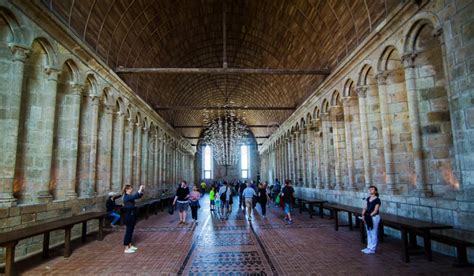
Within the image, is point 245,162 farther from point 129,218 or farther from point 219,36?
point 129,218

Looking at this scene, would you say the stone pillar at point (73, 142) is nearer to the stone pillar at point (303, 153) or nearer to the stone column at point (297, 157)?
the stone pillar at point (303, 153)

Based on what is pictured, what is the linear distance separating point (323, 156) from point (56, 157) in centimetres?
1210

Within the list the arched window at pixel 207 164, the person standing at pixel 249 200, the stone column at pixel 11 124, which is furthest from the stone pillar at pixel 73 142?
the arched window at pixel 207 164

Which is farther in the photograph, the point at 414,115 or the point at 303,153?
A: the point at 303,153

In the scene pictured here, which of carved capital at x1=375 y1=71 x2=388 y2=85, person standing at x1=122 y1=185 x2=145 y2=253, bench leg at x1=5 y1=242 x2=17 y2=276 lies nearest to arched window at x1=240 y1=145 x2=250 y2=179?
carved capital at x1=375 y1=71 x2=388 y2=85

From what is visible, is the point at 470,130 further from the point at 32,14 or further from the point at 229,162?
the point at 229,162

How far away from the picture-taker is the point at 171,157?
26.7 meters

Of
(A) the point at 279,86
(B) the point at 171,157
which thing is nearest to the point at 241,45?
(A) the point at 279,86

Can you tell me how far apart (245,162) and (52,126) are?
37.0m

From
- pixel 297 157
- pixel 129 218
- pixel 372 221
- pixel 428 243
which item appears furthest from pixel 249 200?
pixel 297 157

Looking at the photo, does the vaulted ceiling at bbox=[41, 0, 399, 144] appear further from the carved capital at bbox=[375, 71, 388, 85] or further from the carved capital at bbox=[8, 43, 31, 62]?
the carved capital at bbox=[375, 71, 388, 85]

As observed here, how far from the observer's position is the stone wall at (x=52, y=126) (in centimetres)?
666

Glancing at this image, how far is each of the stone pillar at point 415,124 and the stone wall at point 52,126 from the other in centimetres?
933

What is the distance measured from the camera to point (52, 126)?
795 cm
